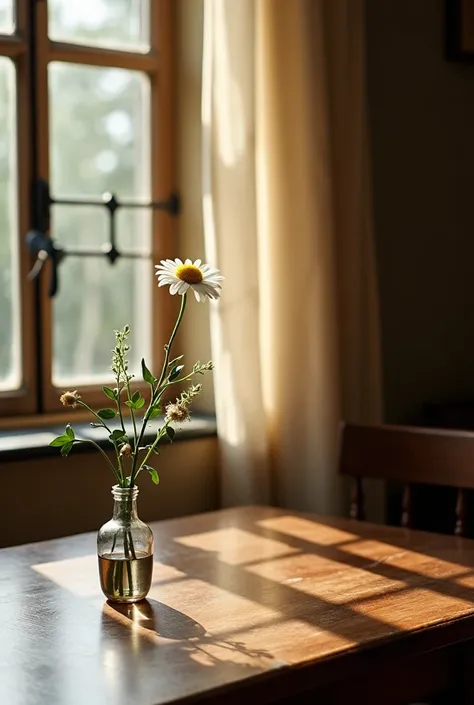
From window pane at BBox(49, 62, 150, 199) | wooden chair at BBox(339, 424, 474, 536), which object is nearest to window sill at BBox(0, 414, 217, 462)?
wooden chair at BBox(339, 424, 474, 536)

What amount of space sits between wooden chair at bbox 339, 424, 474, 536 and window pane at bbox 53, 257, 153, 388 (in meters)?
0.76

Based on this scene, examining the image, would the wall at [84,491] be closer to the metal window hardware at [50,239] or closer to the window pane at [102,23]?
the metal window hardware at [50,239]

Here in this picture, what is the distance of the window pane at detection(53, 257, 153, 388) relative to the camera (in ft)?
9.20

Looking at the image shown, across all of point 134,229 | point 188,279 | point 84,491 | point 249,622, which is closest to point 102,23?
point 134,229

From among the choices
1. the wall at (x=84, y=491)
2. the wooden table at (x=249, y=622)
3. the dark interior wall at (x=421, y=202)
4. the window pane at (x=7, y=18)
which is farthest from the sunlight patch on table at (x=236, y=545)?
the window pane at (x=7, y=18)

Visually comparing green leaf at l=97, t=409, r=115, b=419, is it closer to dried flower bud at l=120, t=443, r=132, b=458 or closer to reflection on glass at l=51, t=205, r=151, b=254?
dried flower bud at l=120, t=443, r=132, b=458

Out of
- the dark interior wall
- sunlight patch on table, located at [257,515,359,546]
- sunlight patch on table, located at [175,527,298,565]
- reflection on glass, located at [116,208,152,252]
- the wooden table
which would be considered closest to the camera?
the wooden table

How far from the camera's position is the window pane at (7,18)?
2.69m

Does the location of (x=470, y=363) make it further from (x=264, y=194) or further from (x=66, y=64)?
(x=66, y=64)

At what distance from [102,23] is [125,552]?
65.4 inches

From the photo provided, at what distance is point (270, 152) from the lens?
2699 mm

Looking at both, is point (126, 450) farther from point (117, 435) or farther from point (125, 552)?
point (125, 552)

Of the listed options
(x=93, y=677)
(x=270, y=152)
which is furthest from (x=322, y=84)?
(x=93, y=677)

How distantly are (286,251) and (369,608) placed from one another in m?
1.25
